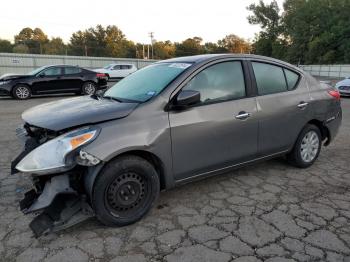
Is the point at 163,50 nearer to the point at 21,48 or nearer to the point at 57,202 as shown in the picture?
the point at 21,48

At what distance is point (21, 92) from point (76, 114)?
11952mm

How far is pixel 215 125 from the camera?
142 inches

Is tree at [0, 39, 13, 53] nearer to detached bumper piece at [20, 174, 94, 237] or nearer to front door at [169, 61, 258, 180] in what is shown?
front door at [169, 61, 258, 180]

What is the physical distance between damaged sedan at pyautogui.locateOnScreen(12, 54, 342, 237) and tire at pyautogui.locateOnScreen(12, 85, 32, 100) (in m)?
11.0

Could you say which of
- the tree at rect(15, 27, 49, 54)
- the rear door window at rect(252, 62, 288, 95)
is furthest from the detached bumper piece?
the tree at rect(15, 27, 49, 54)

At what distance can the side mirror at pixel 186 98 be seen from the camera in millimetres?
3287

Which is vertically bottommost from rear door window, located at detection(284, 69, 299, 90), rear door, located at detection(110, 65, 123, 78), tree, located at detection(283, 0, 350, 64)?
rear door window, located at detection(284, 69, 299, 90)

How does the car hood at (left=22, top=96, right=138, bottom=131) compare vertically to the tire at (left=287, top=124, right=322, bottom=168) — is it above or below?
above

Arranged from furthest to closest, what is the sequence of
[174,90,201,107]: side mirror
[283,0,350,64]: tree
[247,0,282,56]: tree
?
[247,0,282,56]: tree < [283,0,350,64]: tree < [174,90,201,107]: side mirror

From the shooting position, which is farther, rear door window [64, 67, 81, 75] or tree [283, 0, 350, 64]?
tree [283, 0, 350, 64]

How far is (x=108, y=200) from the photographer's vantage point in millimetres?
3043

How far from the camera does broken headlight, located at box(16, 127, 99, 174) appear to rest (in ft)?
9.27

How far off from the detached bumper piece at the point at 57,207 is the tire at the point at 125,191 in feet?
0.51

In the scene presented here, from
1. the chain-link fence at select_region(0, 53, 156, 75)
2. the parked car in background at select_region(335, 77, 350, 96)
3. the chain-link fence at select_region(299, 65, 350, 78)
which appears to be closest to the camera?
the parked car in background at select_region(335, 77, 350, 96)
